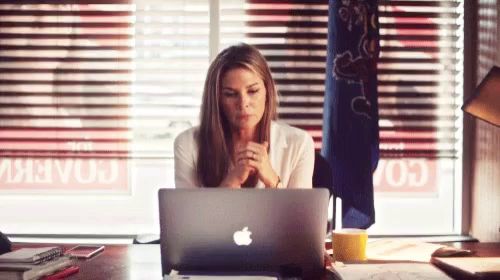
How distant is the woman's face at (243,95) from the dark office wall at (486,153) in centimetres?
130

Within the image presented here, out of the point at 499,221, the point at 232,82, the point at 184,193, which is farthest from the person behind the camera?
the point at 499,221

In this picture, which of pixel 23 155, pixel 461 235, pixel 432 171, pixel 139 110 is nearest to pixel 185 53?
pixel 139 110

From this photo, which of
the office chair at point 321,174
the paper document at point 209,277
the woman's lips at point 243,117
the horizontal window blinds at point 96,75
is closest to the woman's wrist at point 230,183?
the woman's lips at point 243,117

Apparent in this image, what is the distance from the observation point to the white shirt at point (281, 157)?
230 centimetres

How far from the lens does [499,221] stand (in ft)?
9.41

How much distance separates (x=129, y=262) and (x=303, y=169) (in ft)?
3.09

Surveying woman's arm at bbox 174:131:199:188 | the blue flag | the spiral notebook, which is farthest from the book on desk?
the blue flag

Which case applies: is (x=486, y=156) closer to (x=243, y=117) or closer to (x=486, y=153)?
(x=486, y=153)

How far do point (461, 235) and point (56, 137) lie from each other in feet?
7.13

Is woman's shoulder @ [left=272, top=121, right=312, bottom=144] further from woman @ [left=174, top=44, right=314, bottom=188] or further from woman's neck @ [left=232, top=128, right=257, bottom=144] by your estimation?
woman's neck @ [left=232, top=128, right=257, bottom=144]

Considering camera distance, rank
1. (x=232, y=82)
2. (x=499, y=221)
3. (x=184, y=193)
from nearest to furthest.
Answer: (x=184, y=193) < (x=232, y=82) < (x=499, y=221)

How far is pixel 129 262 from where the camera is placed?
5.23 ft

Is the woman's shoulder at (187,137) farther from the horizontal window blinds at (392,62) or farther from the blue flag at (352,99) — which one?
the horizontal window blinds at (392,62)

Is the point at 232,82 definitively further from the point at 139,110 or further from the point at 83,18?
the point at 83,18
